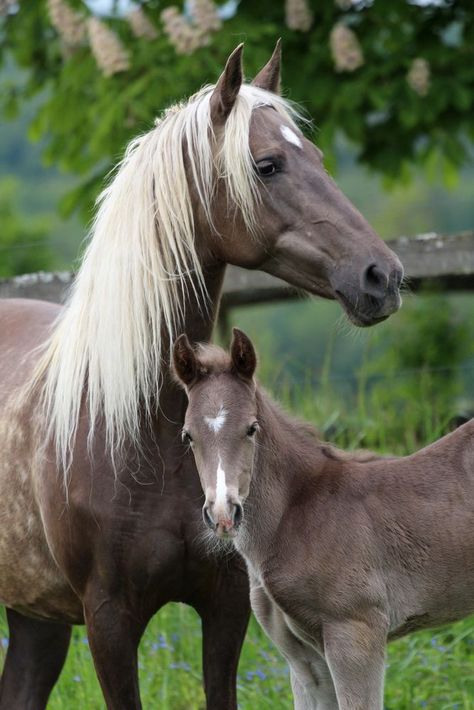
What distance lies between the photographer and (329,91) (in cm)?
745

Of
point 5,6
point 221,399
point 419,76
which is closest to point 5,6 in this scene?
point 5,6

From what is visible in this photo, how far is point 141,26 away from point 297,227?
405 cm

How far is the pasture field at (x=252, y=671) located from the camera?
5.09m

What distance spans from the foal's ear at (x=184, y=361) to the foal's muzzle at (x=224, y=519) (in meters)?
0.48

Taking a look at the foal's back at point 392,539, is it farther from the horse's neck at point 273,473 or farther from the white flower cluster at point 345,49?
the white flower cluster at point 345,49

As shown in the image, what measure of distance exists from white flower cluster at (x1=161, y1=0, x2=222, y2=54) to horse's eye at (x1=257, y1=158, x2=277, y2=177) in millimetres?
3446

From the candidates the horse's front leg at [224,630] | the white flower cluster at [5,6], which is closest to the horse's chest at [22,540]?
the horse's front leg at [224,630]

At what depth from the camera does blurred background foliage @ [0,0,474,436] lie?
711cm

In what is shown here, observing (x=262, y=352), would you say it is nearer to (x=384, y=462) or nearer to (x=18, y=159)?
(x=384, y=462)

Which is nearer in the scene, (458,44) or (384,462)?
(384,462)

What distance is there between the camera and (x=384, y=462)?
162 inches

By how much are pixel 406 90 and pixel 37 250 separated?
646 centimetres

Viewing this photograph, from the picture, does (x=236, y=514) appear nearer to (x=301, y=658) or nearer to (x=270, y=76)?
(x=301, y=658)

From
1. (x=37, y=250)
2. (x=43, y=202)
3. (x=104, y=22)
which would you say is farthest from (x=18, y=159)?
(x=104, y=22)
